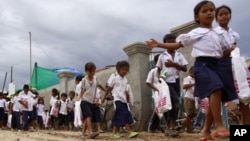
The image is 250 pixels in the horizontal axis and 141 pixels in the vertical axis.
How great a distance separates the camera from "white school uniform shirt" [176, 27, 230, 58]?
161 inches

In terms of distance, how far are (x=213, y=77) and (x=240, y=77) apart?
2.04 feet

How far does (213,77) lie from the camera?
12.8ft

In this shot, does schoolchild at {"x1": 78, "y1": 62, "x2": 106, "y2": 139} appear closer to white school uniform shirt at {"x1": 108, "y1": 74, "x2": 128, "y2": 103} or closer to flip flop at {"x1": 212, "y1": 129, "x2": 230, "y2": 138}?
white school uniform shirt at {"x1": 108, "y1": 74, "x2": 128, "y2": 103}

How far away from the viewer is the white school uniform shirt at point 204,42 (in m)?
4.09

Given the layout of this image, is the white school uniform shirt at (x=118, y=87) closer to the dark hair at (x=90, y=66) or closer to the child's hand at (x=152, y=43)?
the dark hair at (x=90, y=66)

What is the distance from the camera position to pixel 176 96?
20.3ft

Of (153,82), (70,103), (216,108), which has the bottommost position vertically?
(216,108)

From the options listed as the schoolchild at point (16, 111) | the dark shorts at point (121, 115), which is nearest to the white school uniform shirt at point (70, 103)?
the schoolchild at point (16, 111)

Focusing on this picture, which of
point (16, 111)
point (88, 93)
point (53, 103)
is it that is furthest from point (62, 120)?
point (88, 93)

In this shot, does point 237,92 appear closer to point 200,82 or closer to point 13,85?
point 200,82

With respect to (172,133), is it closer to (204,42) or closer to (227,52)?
(227,52)

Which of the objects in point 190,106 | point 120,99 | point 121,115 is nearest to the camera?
point 121,115

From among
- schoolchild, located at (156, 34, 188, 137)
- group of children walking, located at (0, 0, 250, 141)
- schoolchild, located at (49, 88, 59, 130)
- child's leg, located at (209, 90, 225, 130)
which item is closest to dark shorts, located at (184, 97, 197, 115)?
group of children walking, located at (0, 0, 250, 141)

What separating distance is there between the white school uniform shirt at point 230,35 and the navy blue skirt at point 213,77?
352 millimetres
